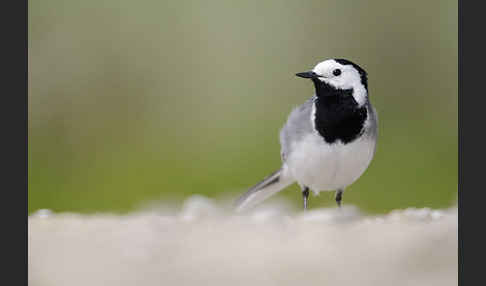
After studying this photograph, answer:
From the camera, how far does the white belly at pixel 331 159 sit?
2.80 metres

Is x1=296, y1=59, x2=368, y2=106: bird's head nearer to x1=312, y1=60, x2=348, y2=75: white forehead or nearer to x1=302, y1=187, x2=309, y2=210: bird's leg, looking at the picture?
x1=312, y1=60, x2=348, y2=75: white forehead

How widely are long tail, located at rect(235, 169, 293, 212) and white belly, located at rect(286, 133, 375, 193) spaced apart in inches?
3.4

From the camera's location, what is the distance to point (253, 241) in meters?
2.45

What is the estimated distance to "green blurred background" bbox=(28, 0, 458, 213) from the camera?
276 centimetres

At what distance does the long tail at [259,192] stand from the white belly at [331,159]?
9cm

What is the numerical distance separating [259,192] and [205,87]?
1.37 ft

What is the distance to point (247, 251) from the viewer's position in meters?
2.42

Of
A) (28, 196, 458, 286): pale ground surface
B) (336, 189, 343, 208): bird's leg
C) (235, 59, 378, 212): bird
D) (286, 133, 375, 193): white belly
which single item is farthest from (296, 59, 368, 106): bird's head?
(28, 196, 458, 286): pale ground surface

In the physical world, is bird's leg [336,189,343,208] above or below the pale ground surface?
above

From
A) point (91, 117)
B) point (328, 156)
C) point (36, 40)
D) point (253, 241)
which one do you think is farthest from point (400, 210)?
point (36, 40)

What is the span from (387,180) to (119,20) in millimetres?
1025

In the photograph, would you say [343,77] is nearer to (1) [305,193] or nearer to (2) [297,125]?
(2) [297,125]

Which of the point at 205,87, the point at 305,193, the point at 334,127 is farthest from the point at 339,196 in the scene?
the point at 205,87

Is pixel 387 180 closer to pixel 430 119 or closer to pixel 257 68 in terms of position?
pixel 430 119
